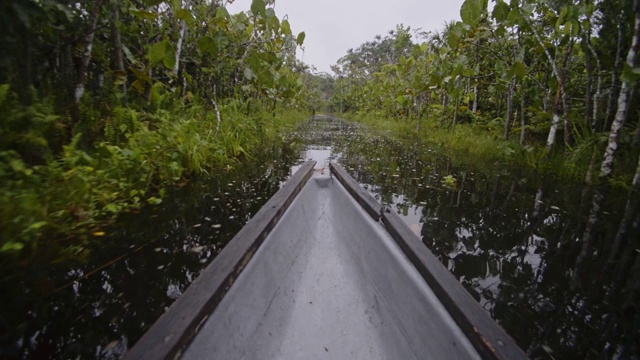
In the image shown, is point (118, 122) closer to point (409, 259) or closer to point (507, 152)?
point (409, 259)

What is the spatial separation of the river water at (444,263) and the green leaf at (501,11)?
8.37ft

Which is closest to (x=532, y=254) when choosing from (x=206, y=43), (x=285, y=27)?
(x=285, y=27)

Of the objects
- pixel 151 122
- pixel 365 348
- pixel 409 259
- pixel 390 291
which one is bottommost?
pixel 365 348

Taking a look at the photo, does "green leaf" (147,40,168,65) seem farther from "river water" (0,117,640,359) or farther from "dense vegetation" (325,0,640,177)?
"dense vegetation" (325,0,640,177)

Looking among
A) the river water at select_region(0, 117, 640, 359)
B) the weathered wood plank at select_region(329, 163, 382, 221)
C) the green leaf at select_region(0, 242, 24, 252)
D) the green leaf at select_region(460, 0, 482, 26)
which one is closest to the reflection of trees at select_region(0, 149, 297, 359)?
the river water at select_region(0, 117, 640, 359)

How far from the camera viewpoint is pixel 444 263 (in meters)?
2.27

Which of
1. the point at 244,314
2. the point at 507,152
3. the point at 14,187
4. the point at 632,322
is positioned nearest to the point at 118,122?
the point at 14,187

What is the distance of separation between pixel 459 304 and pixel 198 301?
949 millimetres

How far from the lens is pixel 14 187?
6.30ft

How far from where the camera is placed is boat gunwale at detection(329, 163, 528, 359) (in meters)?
0.89

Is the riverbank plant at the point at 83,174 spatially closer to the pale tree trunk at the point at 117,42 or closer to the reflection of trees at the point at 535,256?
the pale tree trunk at the point at 117,42

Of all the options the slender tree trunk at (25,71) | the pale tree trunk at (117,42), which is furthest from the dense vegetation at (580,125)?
the pale tree trunk at (117,42)

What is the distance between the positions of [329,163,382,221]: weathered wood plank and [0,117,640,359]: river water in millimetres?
722

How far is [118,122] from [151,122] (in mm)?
762
